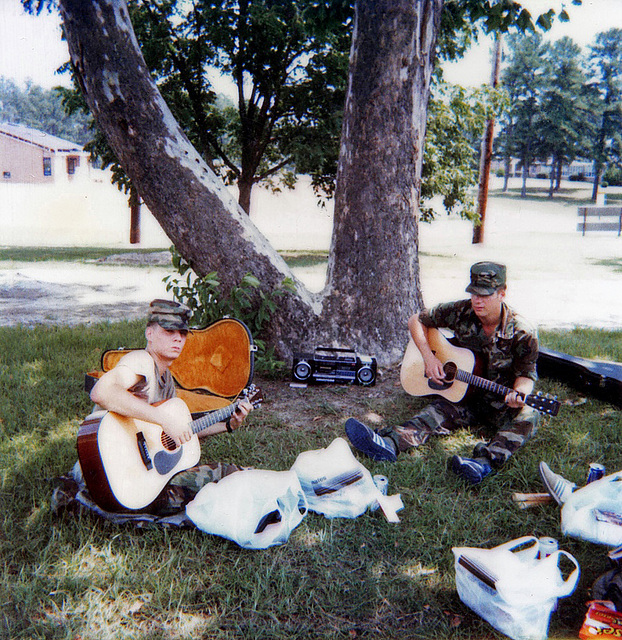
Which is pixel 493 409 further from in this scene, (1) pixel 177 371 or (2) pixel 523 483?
(1) pixel 177 371

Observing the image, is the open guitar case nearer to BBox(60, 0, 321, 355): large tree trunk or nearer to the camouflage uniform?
BBox(60, 0, 321, 355): large tree trunk

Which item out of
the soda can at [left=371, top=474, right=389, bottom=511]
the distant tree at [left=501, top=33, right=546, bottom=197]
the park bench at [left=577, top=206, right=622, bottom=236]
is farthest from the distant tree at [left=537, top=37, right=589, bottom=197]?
the soda can at [left=371, top=474, right=389, bottom=511]

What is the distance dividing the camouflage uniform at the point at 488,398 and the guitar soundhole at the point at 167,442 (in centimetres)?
147

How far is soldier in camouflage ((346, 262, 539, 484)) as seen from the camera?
3.62m

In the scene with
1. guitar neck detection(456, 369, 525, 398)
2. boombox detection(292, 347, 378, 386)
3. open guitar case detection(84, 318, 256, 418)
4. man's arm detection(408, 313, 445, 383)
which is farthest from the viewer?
boombox detection(292, 347, 378, 386)

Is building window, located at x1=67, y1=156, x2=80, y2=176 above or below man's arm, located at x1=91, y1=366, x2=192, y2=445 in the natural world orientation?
above

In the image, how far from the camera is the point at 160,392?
2947 mm

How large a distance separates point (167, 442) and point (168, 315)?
63 centimetres

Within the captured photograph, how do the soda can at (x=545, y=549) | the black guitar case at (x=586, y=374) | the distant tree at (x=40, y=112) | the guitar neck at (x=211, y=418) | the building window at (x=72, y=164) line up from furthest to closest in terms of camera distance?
1. the distant tree at (x=40, y=112)
2. the building window at (x=72, y=164)
3. the black guitar case at (x=586, y=374)
4. the guitar neck at (x=211, y=418)
5. the soda can at (x=545, y=549)

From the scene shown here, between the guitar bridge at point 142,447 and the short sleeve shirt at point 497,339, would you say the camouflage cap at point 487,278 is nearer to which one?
the short sleeve shirt at point 497,339

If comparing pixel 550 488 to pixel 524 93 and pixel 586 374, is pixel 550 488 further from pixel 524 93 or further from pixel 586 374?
pixel 524 93

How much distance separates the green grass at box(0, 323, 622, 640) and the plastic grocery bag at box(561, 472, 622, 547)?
0.38ft

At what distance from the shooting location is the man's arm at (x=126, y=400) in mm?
2672

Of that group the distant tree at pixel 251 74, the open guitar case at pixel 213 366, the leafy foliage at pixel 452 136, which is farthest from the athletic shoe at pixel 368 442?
the leafy foliage at pixel 452 136
